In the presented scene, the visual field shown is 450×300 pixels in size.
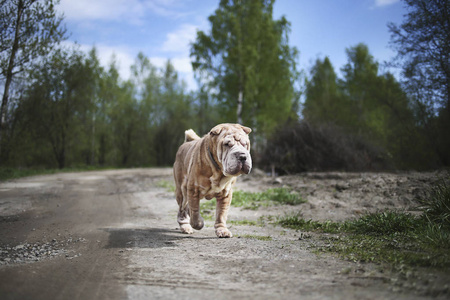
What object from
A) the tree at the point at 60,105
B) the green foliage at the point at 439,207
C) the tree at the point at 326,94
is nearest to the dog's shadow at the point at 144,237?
the green foliage at the point at 439,207

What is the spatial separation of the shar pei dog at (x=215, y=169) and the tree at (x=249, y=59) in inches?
606

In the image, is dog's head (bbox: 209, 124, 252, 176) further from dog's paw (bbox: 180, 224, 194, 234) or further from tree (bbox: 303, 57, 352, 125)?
tree (bbox: 303, 57, 352, 125)

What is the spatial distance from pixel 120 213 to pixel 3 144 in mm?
13755

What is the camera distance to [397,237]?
15.1 ft

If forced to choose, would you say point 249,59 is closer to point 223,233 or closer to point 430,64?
point 430,64

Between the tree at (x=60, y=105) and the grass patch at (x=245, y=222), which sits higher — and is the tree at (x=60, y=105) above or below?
above

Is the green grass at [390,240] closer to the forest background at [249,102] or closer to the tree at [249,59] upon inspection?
the forest background at [249,102]

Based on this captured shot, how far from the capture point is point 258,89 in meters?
23.4

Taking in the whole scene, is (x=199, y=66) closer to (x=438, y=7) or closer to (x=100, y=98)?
(x=100, y=98)

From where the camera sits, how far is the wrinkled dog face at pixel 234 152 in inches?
166

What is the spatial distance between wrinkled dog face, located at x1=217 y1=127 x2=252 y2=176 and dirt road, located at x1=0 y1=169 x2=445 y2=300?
1150mm

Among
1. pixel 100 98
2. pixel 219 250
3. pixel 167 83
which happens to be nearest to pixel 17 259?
pixel 219 250

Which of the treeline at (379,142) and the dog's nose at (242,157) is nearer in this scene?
the dog's nose at (242,157)

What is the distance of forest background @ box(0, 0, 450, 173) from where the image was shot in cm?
1401
